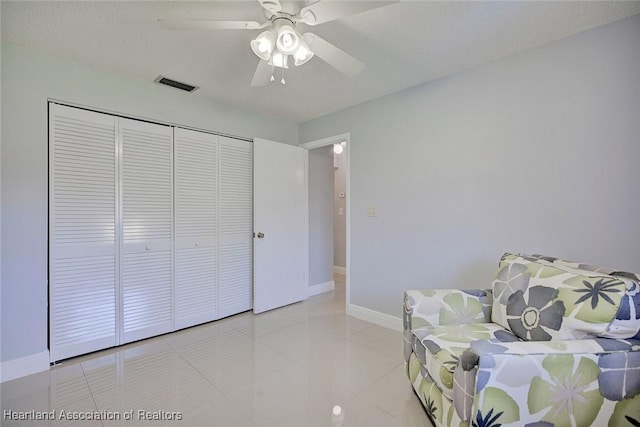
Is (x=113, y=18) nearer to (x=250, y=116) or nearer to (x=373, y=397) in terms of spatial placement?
(x=250, y=116)

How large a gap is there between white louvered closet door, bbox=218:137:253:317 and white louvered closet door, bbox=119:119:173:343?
533 millimetres

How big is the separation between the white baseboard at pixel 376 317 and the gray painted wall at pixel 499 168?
0.06 meters

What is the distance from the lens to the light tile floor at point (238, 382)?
5.45 feet

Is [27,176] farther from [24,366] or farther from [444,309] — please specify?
[444,309]

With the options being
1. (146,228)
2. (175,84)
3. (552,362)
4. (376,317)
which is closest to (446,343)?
(552,362)

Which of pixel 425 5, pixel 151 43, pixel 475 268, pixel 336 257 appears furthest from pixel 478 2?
pixel 336 257

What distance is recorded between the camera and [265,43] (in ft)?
4.91

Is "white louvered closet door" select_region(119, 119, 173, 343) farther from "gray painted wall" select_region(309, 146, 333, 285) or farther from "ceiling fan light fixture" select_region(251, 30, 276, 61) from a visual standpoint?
"gray painted wall" select_region(309, 146, 333, 285)

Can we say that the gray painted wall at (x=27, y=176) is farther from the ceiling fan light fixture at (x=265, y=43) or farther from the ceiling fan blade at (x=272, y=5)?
the ceiling fan blade at (x=272, y=5)

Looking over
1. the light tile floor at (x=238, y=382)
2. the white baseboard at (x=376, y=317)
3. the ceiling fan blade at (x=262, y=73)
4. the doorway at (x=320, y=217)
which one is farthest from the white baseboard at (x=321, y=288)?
the ceiling fan blade at (x=262, y=73)

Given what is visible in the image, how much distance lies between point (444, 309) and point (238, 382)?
4.77ft

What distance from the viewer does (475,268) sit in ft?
7.83

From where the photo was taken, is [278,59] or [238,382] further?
[238,382]

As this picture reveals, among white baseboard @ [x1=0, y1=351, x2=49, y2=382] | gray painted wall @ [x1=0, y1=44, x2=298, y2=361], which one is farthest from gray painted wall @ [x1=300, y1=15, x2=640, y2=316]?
white baseboard @ [x1=0, y1=351, x2=49, y2=382]
